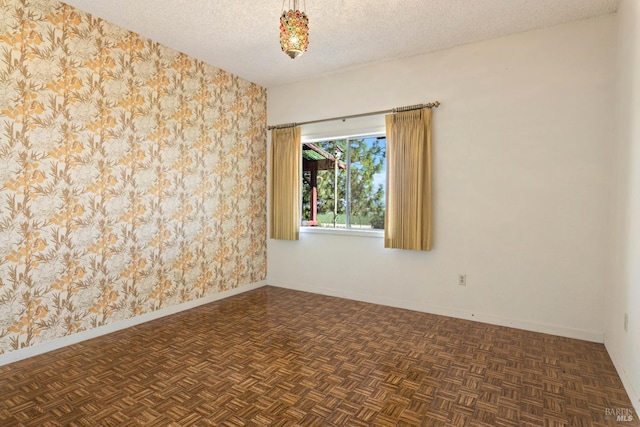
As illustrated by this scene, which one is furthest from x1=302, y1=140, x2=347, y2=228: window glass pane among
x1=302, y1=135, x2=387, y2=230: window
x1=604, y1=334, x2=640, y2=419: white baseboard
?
x1=604, y1=334, x2=640, y2=419: white baseboard

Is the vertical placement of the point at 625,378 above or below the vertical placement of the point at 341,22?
below

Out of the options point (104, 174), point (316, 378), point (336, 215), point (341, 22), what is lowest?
point (316, 378)

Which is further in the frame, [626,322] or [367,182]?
[367,182]

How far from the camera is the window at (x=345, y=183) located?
14.6 ft

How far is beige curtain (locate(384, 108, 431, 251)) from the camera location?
3.93 meters

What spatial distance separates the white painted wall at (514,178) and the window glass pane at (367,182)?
324 mm

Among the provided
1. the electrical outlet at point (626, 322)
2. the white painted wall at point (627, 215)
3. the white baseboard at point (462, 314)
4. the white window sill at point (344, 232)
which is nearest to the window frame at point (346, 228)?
the white window sill at point (344, 232)

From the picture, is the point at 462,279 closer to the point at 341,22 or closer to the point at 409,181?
the point at 409,181

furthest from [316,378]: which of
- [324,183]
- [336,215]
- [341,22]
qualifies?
[341,22]

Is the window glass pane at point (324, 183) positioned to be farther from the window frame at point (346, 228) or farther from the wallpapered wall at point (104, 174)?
the wallpapered wall at point (104, 174)

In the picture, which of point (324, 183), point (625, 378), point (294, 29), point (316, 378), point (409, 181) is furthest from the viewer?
point (324, 183)

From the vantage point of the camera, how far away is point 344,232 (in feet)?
15.2

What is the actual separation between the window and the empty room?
4cm

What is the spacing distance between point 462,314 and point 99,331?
3.61 m
